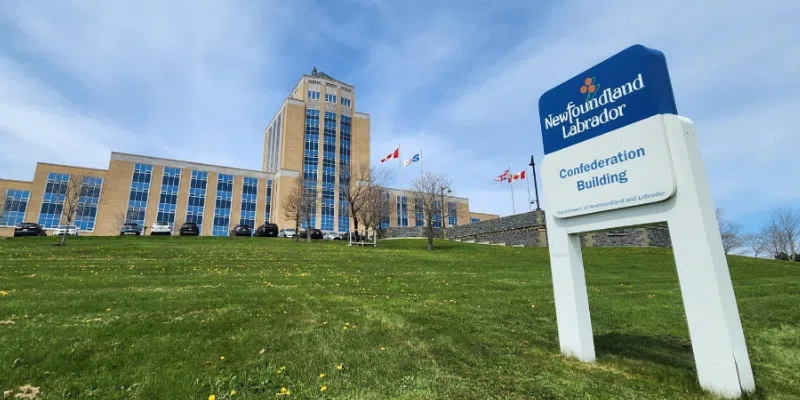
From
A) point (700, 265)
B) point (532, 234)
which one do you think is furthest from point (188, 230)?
point (700, 265)

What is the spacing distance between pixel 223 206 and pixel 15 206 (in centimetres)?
3353

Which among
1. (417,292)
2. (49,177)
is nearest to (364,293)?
(417,292)

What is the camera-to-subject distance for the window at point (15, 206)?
211 ft

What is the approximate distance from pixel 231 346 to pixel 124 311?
3359 mm

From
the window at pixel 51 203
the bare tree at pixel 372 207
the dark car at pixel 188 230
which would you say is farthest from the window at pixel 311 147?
the window at pixel 51 203

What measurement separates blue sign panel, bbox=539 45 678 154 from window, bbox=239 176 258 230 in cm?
7474

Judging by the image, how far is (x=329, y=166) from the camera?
80.5 meters

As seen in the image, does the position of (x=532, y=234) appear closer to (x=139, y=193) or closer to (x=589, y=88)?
(x=589, y=88)

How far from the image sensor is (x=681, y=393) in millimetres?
3982

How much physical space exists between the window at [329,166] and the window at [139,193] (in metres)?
31.4

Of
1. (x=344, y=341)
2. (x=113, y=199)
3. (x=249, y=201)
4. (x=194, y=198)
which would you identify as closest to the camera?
(x=344, y=341)

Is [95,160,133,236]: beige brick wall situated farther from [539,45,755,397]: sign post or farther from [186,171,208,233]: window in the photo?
[539,45,755,397]: sign post

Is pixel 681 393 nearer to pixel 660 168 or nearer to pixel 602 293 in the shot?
pixel 660 168

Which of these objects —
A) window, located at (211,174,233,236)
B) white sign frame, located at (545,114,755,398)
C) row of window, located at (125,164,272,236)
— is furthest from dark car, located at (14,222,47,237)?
white sign frame, located at (545,114,755,398)
